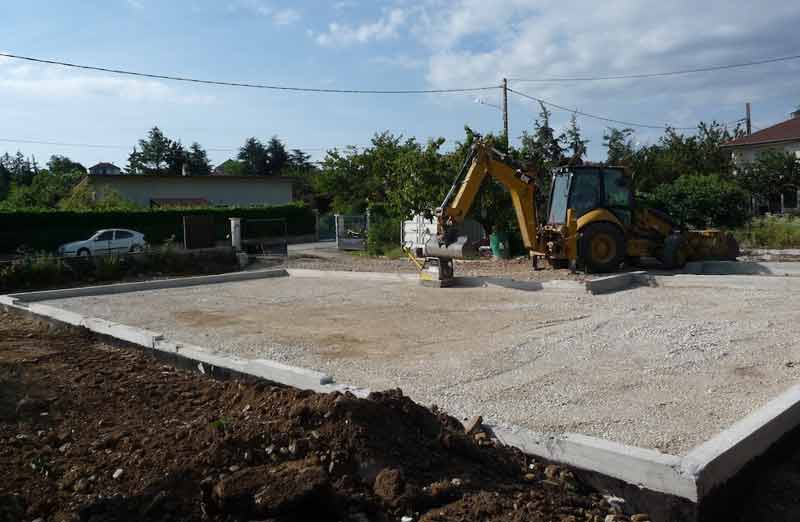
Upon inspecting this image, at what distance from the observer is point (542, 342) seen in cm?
855

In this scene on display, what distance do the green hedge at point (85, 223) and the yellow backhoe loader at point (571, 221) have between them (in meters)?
22.6

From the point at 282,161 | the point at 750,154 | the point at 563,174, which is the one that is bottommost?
the point at 563,174

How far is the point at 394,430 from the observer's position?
4570 millimetres

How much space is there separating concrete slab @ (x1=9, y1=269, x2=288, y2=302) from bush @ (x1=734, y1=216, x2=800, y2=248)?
14075 millimetres

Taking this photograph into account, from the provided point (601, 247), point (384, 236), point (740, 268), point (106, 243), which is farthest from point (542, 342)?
point (106, 243)

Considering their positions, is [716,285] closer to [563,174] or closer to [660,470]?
[563,174]

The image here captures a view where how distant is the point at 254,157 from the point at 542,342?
89.8 m

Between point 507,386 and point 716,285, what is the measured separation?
788cm

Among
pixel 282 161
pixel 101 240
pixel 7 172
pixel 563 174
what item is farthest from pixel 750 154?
pixel 7 172

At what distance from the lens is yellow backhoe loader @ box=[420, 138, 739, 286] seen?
1438 cm

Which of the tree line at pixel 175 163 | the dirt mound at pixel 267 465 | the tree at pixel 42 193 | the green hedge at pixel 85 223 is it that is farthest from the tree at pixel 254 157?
the dirt mound at pixel 267 465

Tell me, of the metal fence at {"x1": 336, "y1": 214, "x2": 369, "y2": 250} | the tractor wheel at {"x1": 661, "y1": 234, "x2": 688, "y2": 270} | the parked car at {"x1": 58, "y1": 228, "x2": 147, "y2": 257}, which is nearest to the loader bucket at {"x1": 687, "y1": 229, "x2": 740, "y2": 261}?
the tractor wheel at {"x1": 661, "y1": 234, "x2": 688, "y2": 270}

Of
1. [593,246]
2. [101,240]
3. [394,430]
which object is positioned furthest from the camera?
[101,240]

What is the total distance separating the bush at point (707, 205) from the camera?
2409 cm
